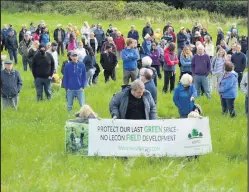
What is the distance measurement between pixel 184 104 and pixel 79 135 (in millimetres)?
2640

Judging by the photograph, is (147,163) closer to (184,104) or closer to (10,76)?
→ (184,104)

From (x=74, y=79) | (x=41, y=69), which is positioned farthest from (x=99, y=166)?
(x=41, y=69)

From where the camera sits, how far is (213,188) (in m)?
10.6

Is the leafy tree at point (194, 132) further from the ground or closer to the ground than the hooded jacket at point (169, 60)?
closer to the ground

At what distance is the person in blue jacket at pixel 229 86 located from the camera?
16016 millimetres

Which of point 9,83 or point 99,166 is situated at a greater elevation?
point 9,83

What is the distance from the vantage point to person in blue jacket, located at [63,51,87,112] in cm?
1648

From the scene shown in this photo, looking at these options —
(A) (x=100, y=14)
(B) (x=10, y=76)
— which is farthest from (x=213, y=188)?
(A) (x=100, y=14)

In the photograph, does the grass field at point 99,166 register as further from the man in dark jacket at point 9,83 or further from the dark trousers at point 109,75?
the dark trousers at point 109,75

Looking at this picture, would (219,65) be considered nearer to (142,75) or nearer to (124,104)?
(142,75)

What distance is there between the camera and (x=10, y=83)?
620 inches

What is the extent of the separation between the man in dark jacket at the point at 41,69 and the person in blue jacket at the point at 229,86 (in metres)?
4.99

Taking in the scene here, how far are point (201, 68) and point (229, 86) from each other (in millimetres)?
2612

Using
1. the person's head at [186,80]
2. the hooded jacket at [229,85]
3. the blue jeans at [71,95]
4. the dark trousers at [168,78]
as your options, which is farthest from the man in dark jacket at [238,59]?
the person's head at [186,80]
